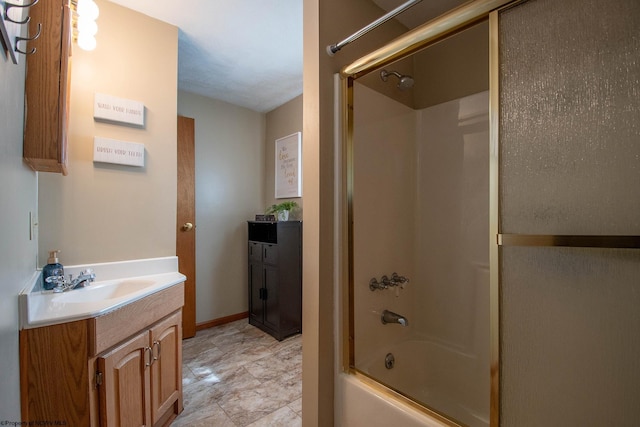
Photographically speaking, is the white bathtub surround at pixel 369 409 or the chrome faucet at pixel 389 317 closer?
the white bathtub surround at pixel 369 409

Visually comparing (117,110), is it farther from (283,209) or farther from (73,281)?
(283,209)

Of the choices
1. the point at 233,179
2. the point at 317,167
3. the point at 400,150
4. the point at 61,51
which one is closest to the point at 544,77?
the point at 317,167

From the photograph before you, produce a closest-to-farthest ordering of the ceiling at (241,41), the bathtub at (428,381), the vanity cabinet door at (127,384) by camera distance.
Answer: the vanity cabinet door at (127,384) → the bathtub at (428,381) → the ceiling at (241,41)

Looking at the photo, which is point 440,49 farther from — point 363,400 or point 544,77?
point 363,400

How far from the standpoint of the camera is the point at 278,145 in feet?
A: 10.8

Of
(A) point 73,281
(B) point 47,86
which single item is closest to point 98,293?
(A) point 73,281

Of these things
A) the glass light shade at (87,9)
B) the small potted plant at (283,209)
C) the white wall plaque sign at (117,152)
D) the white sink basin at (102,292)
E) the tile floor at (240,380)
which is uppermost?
the glass light shade at (87,9)

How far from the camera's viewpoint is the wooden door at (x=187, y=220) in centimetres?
272

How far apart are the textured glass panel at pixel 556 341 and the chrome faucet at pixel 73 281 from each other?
6.33ft

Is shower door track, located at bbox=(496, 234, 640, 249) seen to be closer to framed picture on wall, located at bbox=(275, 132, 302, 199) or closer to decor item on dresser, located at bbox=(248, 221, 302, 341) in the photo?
decor item on dresser, located at bbox=(248, 221, 302, 341)

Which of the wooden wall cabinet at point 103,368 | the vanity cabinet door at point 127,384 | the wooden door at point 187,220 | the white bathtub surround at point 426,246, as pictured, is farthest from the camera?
the wooden door at point 187,220

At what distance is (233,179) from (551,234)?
10.0 ft

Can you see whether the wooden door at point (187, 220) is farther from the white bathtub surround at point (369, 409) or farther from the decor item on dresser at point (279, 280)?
the white bathtub surround at point (369, 409)

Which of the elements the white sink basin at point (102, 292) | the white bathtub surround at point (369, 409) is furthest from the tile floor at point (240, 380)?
the white sink basin at point (102, 292)
